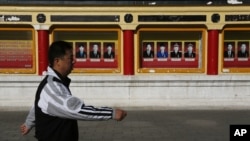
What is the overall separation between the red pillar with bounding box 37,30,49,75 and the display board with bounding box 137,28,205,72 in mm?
2740

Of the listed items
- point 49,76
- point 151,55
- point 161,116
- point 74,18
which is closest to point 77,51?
point 74,18

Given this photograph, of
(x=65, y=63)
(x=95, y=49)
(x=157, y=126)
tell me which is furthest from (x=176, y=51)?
(x=65, y=63)

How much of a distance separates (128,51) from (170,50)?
1340 millimetres

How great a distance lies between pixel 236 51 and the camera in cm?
1233

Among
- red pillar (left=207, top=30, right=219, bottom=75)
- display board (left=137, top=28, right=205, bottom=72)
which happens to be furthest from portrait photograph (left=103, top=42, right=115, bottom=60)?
red pillar (left=207, top=30, right=219, bottom=75)

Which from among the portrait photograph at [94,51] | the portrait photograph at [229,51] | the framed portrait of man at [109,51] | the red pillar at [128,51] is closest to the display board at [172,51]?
the red pillar at [128,51]

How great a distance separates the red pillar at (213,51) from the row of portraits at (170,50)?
517 mm

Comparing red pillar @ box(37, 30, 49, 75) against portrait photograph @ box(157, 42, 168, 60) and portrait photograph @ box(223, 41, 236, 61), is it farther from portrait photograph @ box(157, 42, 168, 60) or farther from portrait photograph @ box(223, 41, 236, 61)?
portrait photograph @ box(223, 41, 236, 61)

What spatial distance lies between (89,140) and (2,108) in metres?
4.55

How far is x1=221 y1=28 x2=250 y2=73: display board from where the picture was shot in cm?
1223

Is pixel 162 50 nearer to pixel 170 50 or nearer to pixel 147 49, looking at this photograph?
pixel 170 50

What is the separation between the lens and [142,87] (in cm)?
1187

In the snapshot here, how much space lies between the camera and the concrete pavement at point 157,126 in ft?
27.2

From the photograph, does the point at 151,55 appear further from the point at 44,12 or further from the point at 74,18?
the point at 44,12
